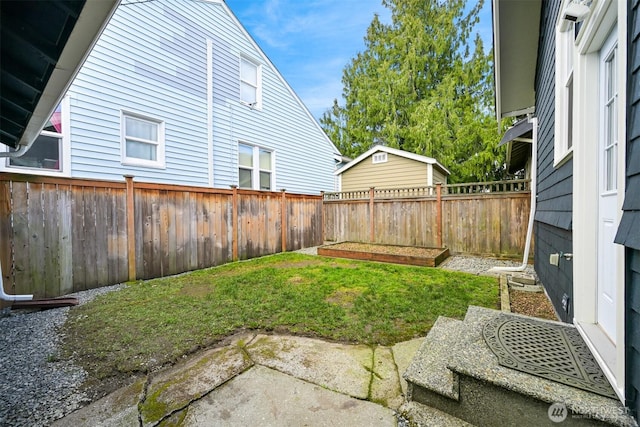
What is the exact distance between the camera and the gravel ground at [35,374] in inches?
64.1

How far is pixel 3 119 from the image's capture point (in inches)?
106

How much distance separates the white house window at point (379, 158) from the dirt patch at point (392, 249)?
14.2ft

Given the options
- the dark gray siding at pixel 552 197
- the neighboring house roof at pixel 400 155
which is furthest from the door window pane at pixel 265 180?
the dark gray siding at pixel 552 197

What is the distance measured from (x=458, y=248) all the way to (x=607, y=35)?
5.52 metres

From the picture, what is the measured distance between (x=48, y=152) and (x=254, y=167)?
4.59 m

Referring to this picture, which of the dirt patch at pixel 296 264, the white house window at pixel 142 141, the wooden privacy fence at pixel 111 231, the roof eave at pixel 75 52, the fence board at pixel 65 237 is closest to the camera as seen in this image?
the roof eave at pixel 75 52

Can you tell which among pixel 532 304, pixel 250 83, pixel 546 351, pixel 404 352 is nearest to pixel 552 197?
pixel 532 304

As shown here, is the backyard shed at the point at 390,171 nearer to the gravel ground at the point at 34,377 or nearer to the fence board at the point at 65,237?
→ the fence board at the point at 65,237

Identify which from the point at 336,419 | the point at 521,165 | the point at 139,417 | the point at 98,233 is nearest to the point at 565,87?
the point at 336,419

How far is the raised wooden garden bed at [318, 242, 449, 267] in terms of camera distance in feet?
18.7

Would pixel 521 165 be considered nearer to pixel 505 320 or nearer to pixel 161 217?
pixel 505 320

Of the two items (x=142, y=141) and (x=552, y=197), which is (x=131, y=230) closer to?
(x=142, y=141)

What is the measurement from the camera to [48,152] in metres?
4.77

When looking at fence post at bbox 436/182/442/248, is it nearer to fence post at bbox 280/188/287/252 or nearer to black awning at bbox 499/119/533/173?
black awning at bbox 499/119/533/173
